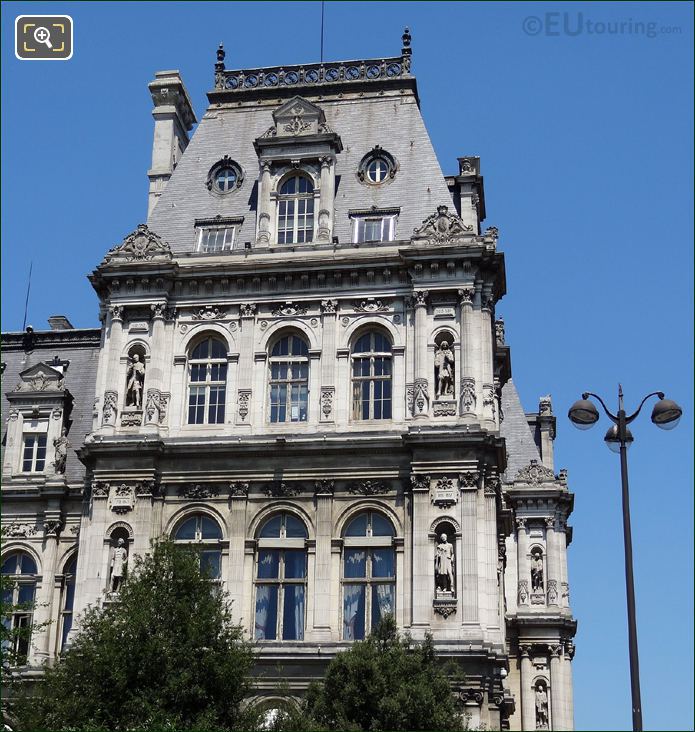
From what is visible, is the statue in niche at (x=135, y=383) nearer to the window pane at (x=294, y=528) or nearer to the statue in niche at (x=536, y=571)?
the window pane at (x=294, y=528)

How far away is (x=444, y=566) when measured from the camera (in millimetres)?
40969

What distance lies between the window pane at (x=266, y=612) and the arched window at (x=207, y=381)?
19.4 feet

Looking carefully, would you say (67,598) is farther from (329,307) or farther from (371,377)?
(329,307)

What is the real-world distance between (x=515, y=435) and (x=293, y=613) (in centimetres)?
2637

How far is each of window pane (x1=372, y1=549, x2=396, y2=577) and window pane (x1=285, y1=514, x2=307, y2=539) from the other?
7.99ft

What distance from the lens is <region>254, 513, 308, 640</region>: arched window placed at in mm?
41844

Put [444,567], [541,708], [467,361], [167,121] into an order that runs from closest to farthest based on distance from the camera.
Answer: [444,567] < [467,361] < [167,121] < [541,708]

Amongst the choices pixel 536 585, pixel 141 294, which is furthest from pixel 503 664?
pixel 536 585

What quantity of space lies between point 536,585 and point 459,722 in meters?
28.2

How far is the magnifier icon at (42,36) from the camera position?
26.8 meters

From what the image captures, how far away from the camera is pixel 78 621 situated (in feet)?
136

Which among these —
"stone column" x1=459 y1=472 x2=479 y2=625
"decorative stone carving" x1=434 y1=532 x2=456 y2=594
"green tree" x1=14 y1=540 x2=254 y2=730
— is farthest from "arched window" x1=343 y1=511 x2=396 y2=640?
"green tree" x1=14 y1=540 x2=254 y2=730

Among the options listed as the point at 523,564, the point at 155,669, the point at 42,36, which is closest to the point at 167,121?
the point at 523,564

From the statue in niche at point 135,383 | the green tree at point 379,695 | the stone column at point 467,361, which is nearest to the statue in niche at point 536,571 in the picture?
the stone column at point 467,361
